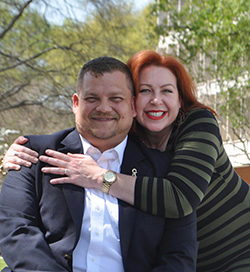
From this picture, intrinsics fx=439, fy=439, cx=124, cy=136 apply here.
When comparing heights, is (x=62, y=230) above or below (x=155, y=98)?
below

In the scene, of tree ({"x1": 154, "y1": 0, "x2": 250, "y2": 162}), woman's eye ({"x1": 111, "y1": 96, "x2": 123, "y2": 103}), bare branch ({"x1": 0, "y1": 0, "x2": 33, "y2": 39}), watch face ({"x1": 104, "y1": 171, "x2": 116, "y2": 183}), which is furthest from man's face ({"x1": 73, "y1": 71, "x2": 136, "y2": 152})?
bare branch ({"x1": 0, "y1": 0, "x2": 33, "y2": 39})

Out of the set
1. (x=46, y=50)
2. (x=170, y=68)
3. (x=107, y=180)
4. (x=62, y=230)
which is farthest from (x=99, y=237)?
(x=46, y=50)

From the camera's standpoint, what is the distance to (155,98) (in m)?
3.00

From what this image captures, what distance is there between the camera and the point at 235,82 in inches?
331

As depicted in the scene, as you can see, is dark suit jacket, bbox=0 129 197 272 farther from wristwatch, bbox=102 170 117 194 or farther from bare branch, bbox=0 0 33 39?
bare branch, bbox=0 0 33 39

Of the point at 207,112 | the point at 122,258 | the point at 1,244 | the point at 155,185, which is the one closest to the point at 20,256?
the point at 1,244

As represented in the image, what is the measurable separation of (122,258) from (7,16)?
9512mm

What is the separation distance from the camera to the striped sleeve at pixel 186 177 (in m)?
2.53

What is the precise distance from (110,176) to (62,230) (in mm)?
414

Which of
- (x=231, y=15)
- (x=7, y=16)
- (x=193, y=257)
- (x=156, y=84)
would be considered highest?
(x=7, y=16)

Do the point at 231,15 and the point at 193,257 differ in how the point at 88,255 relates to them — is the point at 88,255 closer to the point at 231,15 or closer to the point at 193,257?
the point at 193,257

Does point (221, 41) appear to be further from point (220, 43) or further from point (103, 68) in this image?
point (103, 68)

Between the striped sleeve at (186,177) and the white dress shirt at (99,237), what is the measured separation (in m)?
0.19

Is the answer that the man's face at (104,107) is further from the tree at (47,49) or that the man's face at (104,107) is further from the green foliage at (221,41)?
the tree at (47,49)
